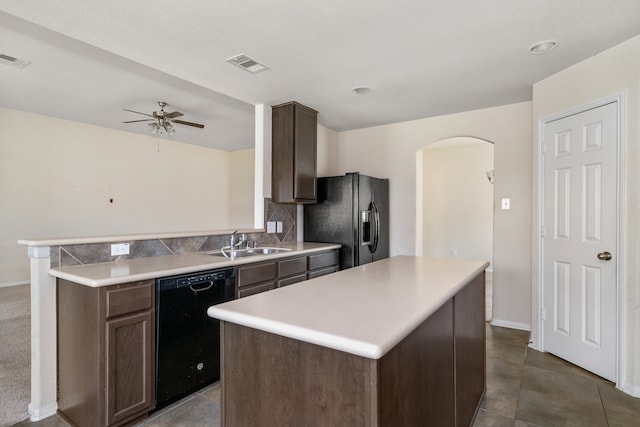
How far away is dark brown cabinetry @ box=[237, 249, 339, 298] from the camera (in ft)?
8.56

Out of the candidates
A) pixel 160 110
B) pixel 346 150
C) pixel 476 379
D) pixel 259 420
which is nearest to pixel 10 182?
pixel 160 110

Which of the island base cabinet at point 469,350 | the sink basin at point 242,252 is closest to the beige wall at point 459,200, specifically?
the sink basin at point 242,252

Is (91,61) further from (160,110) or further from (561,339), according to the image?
(561,339)

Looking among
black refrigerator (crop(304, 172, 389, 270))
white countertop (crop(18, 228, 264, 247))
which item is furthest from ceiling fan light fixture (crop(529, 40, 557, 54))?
white countertop (crop(18, 228, 264, 247))

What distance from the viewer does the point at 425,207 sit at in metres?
6.86

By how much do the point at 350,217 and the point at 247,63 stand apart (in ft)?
6.36

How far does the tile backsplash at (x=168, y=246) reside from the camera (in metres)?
2.13

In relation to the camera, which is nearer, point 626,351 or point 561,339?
point 626,351

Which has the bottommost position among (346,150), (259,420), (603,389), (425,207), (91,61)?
(603,389)

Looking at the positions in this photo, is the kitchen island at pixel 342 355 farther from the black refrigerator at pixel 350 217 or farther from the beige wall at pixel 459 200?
the beige wall at pixel 459 200

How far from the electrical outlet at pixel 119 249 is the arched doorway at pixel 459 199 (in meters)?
5.08

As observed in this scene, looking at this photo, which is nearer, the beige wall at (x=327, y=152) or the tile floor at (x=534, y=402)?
the tile floor at (x=534, y=402)

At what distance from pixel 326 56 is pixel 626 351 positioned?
9.97 feet

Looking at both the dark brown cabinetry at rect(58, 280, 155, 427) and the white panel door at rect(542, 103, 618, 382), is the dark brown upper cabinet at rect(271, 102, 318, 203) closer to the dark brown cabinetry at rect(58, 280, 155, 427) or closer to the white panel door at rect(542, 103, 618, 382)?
the dark brown cabinetry at rect(58, 280, 155, 427)
